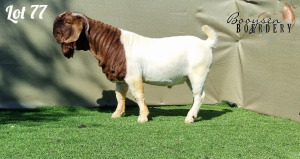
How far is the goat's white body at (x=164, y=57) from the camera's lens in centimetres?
502

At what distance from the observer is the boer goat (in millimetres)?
5020

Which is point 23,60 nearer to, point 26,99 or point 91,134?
point 26,99

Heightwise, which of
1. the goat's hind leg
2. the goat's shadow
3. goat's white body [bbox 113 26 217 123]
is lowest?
the goat's shadow

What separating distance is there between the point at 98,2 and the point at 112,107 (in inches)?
66.5

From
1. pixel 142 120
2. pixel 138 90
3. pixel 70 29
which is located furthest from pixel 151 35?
pixel 142 120

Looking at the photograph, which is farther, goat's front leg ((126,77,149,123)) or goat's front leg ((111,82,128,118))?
goat's front leg ((111,82,128,118))

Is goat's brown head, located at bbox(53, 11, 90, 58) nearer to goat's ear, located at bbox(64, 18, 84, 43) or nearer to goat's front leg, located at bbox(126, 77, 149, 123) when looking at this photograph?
goat's ear, located at bbox(64, 18, 84, 43)

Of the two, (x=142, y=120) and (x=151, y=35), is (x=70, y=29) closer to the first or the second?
(x=142, y=120)

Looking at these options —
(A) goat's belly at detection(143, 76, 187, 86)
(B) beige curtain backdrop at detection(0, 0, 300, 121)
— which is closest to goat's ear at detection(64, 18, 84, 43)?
(A) goat's belly at detection(143, 76, 187, 86)

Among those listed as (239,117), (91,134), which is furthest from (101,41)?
(239,117)

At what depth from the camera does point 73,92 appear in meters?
6.37

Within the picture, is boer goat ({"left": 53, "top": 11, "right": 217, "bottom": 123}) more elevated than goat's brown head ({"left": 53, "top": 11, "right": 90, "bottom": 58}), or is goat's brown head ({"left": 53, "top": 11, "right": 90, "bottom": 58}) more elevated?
goat's brown head ({"left": 53, "top": 11, "right": 90, "bottom": 58})

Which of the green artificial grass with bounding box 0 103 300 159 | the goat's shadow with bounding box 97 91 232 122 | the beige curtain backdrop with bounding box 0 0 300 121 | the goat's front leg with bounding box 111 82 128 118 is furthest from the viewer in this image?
the beige curtain backdrop with bounding box 0 0 300 121

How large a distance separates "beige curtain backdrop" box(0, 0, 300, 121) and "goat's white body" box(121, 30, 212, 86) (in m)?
1.29
